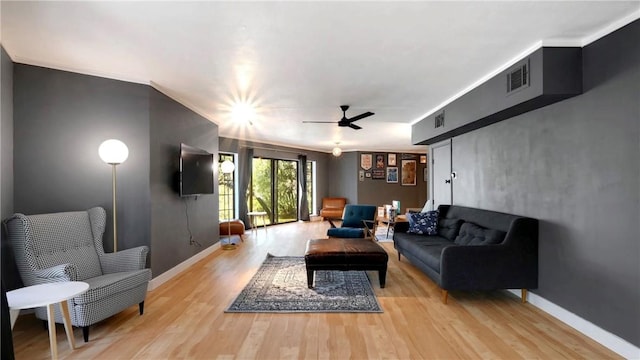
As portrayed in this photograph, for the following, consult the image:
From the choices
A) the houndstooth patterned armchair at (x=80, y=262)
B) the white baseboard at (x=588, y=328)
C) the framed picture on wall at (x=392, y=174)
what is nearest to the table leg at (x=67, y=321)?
the houndstooth patterned armchair at (x=80, y=262)

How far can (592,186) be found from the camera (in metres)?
2.70

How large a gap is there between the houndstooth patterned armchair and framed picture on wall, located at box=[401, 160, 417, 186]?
9.65 m

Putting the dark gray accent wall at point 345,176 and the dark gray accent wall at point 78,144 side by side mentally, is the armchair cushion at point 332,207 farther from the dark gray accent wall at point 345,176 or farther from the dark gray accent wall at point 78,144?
the dark gray accent wall at point 78,144

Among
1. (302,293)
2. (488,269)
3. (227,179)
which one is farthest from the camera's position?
(227,179)

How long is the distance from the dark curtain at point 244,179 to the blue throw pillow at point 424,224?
467cm

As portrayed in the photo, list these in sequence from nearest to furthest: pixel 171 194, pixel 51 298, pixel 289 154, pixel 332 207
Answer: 1. pixel 51 298
2. pixel 171 194
3. pixel 289 154
4. pixel 332 207

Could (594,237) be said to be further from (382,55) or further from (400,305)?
(382,55)

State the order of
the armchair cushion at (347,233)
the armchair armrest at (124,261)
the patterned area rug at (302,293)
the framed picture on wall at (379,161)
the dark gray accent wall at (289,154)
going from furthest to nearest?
the framed picture on wall at (379,161) < the dark gray accent wall at (289,154) < the armchair cushion at (347,233) < the patterned area rug at (302,293) < the armchair armrest at (124,261)

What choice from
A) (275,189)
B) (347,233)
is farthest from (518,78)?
(275,189)

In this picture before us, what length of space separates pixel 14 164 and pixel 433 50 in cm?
427

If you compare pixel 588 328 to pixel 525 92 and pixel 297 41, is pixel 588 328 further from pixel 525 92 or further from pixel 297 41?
pixel 297 41

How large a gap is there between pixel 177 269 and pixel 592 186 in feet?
16.0

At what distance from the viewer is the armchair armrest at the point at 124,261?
3160mm

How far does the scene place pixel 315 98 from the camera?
455 cm
